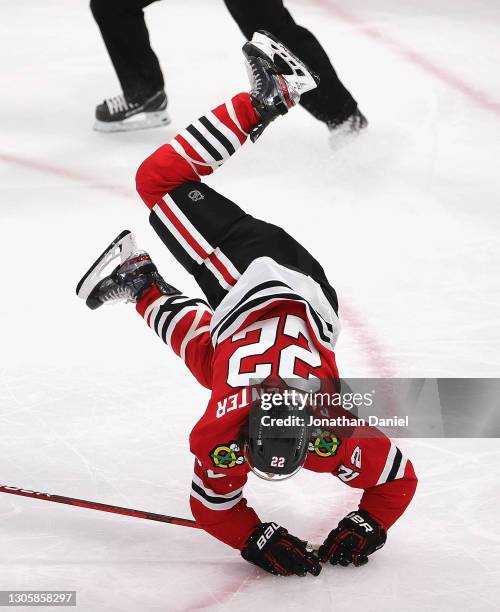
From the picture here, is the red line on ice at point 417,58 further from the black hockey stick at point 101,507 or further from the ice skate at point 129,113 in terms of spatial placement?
the black hockey stick at point 101,507

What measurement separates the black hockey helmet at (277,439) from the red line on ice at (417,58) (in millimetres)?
2586

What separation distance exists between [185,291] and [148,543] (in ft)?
3.51

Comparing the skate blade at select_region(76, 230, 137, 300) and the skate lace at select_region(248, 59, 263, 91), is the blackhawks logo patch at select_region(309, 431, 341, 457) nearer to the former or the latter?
the skate blade at select_region(76, 230, 137, 300)

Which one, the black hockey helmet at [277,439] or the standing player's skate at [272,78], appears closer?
the black hockey helmet at [277,439]

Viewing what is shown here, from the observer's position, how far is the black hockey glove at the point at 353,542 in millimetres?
2018

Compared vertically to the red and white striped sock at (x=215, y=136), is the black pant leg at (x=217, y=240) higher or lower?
lower

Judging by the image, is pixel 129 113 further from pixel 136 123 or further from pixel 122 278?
pixel 122 278

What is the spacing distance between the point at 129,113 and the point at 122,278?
1682 mm

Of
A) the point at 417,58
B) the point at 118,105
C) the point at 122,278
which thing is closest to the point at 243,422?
the point at 122,278

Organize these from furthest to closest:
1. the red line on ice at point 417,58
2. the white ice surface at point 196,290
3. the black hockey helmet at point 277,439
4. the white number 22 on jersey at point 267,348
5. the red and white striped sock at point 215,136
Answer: the red line on ice at point 417,58, the red and white striped sock at point 215,136, the white ice surface at point 196,290, the white number 22 on jersey at point 267,348, the black hockey helmet at point 277,439

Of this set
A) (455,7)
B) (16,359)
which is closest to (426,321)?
(16,359)

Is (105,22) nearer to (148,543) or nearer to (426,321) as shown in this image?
(426,321)

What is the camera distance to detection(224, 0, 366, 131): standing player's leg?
3.60 metres

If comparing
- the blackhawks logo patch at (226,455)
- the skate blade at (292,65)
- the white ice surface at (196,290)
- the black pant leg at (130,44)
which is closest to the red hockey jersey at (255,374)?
the blackhawks logo patch at (226,455)
